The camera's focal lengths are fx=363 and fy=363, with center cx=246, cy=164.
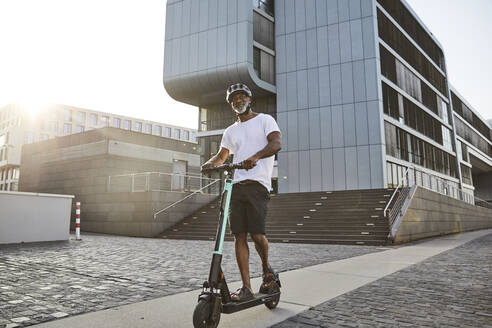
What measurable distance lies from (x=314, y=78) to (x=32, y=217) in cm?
2010

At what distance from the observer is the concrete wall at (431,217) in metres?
12.0

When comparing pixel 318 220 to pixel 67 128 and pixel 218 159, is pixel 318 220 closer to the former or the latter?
pixel 218 159

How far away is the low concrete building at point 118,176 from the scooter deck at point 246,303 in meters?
12.7

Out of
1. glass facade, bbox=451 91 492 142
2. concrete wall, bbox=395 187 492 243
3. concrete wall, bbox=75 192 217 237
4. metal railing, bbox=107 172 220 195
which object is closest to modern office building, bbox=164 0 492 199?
concrete wall, bbox=395 187 492 243

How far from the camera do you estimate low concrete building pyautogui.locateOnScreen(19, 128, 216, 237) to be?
15767 mm

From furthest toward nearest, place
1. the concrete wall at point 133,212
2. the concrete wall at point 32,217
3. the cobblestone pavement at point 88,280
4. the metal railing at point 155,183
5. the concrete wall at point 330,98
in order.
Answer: the concrete wall at point 330,98 < the metal railing at point 155,183 < the concrete wall at point 133,212 < the concrete wall at point 32,217 < the cobblestone pavement at point 88,280

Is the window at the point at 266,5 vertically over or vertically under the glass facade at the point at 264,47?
over

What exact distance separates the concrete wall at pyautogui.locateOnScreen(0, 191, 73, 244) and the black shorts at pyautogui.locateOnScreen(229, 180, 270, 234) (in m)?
9.85

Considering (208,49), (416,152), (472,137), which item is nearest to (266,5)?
(208,49)

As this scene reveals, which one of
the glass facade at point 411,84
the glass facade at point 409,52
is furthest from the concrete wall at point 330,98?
the glass facade at point 409,52

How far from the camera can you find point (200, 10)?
1100 inches

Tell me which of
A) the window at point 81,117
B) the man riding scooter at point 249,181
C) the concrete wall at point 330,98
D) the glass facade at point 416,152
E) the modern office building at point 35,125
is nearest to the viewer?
the man riding scooter at point 249,181

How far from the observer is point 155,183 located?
52.7 feet

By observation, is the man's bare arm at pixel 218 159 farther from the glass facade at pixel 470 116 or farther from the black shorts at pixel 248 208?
the glass facade at pixel 470 116
